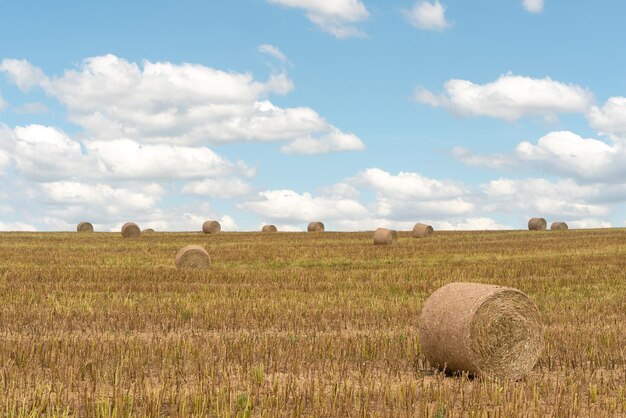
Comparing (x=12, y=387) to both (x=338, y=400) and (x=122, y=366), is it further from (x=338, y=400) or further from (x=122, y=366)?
(x=338, y=400)

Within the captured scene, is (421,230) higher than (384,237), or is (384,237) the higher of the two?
(421,230)

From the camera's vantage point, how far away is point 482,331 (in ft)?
32.4

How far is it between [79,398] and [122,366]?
1.51 meters

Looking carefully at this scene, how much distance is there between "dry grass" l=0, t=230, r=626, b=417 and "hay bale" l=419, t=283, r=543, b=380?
0.29m

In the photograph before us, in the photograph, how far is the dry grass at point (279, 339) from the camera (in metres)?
7.95

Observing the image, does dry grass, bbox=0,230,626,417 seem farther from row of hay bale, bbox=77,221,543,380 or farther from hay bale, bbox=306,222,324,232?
hay bale, bbox=306,222,324,232

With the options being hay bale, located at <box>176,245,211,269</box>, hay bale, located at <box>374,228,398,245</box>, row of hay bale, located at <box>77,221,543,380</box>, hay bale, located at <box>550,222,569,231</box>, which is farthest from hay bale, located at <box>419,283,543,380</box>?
hay bale, located at <box>550,222,569,231</box>

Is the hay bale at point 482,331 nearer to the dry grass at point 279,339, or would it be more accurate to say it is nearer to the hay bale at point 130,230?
the dry grass at point 279,339

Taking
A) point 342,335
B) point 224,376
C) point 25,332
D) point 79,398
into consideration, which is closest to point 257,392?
point 224,376

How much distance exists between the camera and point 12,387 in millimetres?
8398

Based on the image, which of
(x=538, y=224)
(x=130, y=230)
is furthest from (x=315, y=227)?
(x=538, y=224)

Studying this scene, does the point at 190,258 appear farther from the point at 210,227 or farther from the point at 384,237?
the point at 210,227

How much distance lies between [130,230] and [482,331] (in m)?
34.7

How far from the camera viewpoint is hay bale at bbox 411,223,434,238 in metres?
40.7
